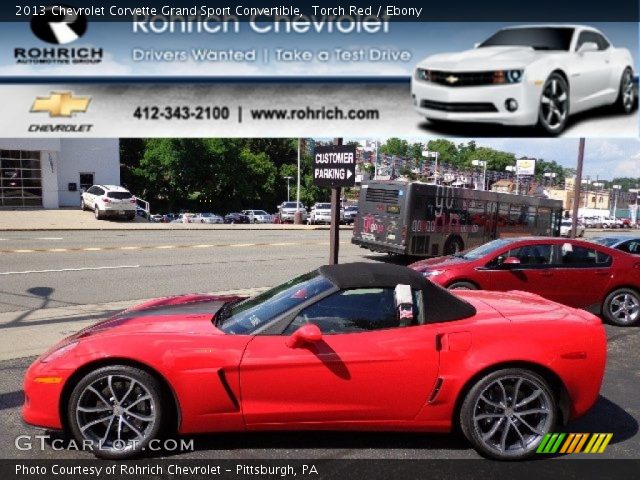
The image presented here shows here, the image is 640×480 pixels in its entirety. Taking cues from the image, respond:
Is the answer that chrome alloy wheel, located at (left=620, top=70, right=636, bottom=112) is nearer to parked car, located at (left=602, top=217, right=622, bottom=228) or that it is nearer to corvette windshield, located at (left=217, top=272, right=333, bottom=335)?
corvette windshield, located at (left=217, top=272, right=333, bottom=335)

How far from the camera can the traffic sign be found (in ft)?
24.2

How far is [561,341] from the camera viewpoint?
3617 mm

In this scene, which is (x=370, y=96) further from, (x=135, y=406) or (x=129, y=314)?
(x=135, y=406)

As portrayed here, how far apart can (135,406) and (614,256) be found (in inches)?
285

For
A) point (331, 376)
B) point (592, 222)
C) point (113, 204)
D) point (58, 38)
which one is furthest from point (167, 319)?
point (592, 222)

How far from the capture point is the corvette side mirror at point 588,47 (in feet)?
19.3

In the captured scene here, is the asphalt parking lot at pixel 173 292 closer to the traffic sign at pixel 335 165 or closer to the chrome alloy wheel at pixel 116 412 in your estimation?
the chrome alloy wheel at pixel 116 412

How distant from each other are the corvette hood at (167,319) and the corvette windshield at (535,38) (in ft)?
14.3

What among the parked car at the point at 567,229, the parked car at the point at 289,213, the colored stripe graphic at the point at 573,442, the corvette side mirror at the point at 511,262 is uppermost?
the corvette side mirror at the point at 511,262

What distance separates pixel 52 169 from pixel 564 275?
33.5 meters

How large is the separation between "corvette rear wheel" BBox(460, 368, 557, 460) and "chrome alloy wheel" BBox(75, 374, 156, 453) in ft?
7.28

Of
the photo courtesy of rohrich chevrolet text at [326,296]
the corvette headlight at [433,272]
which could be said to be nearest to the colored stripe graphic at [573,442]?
the photo courtesy of rohrich chevrolet text at [326,296]

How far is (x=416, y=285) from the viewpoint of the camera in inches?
151

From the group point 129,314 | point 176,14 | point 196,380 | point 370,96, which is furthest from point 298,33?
point 196,380
